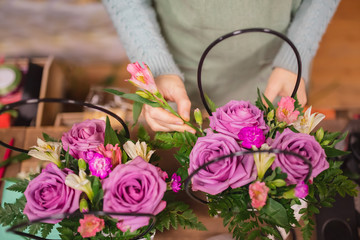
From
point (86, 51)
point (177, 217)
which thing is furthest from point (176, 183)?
point (86, 51)

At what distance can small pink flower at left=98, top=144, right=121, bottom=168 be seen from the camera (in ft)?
1.52

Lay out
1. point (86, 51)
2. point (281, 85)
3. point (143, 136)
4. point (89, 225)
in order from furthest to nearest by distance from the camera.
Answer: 1. point (86, 51)
2. point (281, 85)
3. point (143, 136)
4. point (89, 225)

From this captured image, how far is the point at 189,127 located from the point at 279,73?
0.31m

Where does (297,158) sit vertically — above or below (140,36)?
below

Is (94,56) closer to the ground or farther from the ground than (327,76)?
farther from the ground

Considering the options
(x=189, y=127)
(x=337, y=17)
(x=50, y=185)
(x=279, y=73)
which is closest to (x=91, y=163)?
(x=50, y=185)

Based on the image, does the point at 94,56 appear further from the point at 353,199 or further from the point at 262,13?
the point at 353,199

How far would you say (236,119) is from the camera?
0.45 m

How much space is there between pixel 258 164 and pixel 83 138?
281 millimetres

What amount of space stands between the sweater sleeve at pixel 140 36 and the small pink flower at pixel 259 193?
40 cm

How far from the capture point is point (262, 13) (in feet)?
2.76

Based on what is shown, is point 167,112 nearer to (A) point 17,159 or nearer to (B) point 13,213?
(B) point 13,213

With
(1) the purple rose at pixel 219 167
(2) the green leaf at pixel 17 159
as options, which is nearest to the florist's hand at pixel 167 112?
(1) the purple rose at pixel 219 167

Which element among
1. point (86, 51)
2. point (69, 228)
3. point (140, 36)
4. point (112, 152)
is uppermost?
point (86, 51)
